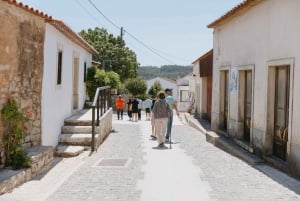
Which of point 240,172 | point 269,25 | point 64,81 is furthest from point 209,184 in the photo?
point 64,81

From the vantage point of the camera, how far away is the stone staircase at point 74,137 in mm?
10570

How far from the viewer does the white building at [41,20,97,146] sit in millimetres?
10094

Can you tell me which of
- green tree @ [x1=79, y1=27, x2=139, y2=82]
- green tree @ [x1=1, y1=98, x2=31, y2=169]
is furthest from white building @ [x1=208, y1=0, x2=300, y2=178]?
green tree @ [x1=79, y1=27, x2=139, y2=82]

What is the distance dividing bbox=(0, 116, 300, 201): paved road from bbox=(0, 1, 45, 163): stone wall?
133 centimetres

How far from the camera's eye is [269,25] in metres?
9.30

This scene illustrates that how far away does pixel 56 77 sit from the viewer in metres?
11.3

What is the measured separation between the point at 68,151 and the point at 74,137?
104 cm

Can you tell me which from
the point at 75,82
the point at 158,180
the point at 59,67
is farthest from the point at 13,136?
the point at 75,82

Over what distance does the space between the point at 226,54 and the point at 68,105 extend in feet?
16.9

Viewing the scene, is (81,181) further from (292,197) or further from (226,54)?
(226,54)

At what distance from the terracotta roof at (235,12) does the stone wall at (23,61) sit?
4797mm

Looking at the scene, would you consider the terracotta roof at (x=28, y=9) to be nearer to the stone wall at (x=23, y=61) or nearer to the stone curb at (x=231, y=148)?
the stone wall at (x=23, y=61)

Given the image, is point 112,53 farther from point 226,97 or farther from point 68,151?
point 68,151

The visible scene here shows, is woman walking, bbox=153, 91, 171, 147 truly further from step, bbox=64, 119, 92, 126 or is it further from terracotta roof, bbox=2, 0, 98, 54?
terracotta roof, bbox=2, 0, 98, 54
